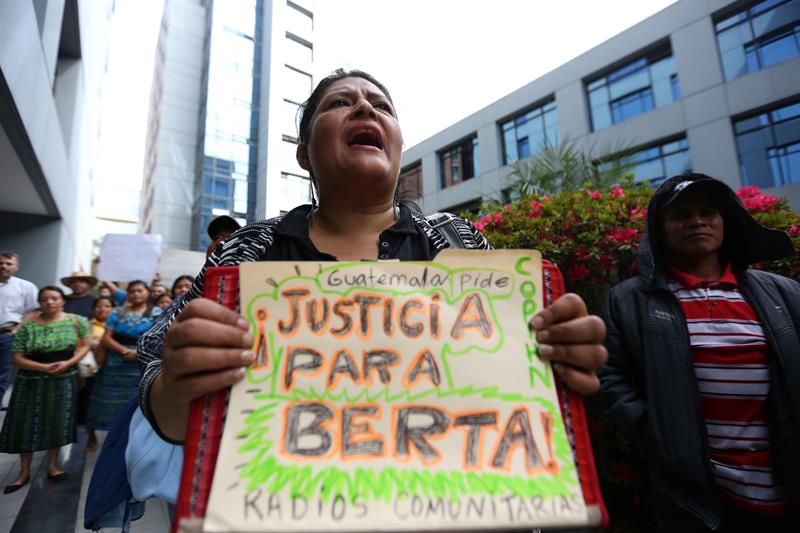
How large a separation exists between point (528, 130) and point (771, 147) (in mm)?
8523

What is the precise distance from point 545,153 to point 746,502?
4.20 m

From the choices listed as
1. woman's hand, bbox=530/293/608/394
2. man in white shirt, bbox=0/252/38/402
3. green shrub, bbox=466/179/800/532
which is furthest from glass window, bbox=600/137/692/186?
man in white shirt, bbox=0/252/38/402

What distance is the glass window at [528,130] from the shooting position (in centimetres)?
1697

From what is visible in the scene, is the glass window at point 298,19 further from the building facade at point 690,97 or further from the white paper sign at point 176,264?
the white paper sign at point 176,264

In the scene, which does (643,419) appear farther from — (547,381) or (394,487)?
(394,487)

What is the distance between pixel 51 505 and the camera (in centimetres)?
319

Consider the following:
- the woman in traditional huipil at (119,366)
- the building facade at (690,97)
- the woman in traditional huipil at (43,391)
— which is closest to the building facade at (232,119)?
the building facade at (690,97)

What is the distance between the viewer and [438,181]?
2147 centimetres

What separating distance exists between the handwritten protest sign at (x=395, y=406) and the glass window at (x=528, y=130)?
17.4 metres

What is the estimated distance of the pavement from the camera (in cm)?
289

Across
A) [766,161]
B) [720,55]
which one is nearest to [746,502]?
[766,161]

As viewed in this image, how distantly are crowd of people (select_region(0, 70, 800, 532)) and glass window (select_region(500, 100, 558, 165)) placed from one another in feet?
52.7

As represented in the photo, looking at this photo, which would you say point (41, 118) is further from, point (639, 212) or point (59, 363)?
point (639, 212)

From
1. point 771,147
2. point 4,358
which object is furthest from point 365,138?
point 771,147
